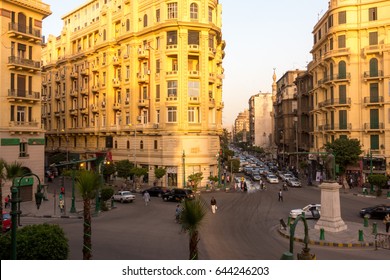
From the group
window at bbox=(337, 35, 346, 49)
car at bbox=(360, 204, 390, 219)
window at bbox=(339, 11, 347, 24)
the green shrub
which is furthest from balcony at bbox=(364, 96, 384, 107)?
the green shrub

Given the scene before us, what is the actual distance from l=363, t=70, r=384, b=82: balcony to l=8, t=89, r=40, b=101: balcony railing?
43499 millimetres

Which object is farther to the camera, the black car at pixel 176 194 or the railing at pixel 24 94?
the black car at pixel 176 194

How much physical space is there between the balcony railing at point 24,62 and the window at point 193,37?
20.7m

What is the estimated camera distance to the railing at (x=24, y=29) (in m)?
38.3

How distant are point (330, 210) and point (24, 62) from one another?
3386 centimetres

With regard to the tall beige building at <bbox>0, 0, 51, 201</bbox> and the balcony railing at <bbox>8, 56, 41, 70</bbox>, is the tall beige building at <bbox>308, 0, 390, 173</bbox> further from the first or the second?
the balcony railing at <bbox>8, 56, 41, 70</bbox>

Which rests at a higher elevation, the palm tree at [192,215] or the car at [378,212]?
the palm tree at [192,215]

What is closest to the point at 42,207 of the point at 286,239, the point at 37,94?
the point at 37,94

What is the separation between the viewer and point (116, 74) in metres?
62.8

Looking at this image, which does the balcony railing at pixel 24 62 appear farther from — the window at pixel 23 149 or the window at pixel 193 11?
the window at pixel 193 11

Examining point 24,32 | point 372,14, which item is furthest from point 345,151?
point 24,32

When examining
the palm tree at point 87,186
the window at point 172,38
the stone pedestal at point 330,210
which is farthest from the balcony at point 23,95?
the stone pedestal at point 330,210

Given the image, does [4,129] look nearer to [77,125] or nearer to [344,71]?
[77,125]

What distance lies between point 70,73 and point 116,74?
54.9ft
